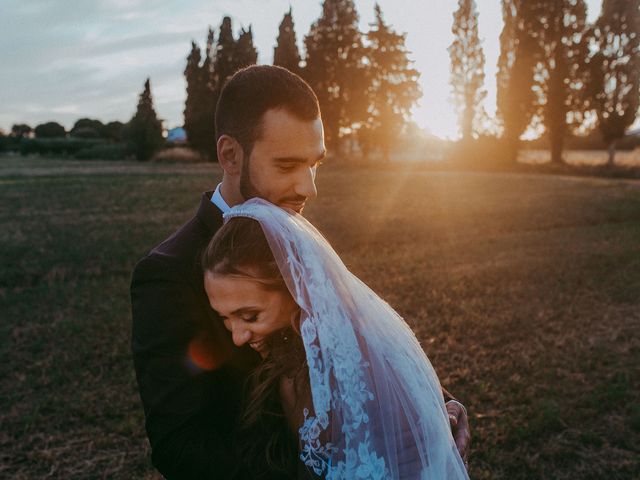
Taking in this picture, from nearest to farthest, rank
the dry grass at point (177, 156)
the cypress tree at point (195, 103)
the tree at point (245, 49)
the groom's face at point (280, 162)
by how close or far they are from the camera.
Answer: the groom's face at point (280, 162) → the dry grass at point (177, 156) → the cypress tree at point (195, 103) → the tree at point (245, 49)

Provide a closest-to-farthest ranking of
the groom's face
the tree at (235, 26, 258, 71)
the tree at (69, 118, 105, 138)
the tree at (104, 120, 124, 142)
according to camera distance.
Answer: the groom's face, the tree at (235, 26, 258, 71), the tree at (69, 118, 105, 138), the tree at (104, 120, 124, 142)

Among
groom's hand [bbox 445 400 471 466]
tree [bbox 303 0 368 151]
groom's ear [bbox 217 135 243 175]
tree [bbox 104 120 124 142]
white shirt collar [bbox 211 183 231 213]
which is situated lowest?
groom's hand [bbox 445 400 471 466]

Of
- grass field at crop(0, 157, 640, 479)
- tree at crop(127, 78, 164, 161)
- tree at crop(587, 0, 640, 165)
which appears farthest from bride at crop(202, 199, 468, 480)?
tree at crop(127, 78, 164, 161)

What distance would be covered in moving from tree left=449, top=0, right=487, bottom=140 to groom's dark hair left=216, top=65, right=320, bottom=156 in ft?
146

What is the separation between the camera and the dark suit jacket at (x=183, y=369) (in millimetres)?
1830

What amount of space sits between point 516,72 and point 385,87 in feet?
45.8

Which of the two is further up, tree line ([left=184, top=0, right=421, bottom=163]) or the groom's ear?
tree line ([left=184, top=0, right=421, bottom=163])

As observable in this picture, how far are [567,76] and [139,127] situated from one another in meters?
33.2

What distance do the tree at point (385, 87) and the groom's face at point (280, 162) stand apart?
154ft

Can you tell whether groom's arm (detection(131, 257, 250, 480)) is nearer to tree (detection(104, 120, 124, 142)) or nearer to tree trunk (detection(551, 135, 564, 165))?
tree trunk (detection(551, 135, 564, 165))

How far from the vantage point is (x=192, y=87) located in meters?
53.7

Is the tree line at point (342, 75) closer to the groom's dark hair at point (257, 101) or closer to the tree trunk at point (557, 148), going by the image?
the tree trunk at point (557, 148)

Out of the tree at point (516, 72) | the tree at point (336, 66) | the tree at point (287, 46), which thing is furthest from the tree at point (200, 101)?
the tree at point (516, 72)

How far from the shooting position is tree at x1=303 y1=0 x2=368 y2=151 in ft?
156
